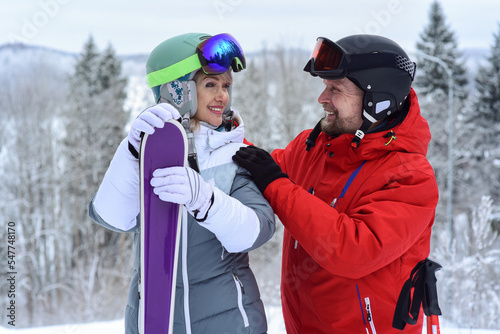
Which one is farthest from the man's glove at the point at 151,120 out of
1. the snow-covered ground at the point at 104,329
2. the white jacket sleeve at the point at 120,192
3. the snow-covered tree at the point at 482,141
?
the snow-covered tree at the point at 482,141

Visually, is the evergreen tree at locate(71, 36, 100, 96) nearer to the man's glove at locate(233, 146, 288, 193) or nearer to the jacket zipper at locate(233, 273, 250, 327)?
the man's glove at locate(233, 146, 288, 193)

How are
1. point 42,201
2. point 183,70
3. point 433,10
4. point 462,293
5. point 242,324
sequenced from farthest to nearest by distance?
point 433,10
point 42,201
point 462,293
point 183,70
point 242,324

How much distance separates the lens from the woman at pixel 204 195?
190 cm

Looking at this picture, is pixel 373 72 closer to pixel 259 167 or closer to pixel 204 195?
pixel 259 167

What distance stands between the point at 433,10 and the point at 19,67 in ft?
84.4

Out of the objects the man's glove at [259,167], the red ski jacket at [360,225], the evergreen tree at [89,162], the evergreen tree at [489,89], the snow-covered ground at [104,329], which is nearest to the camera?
the red ski jacket at [360,225]

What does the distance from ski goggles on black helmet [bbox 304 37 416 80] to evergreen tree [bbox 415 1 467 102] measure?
2774cm

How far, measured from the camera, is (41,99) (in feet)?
81.3

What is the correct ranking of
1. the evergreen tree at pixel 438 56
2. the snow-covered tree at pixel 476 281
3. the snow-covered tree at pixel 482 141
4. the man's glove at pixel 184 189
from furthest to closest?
1. the evergreen tree at pixel 438 56
2. the snow-covered tree at pixel 482 141
3. the snow-covered tree at pixel 476 281
4. the man's glove at pixel 184 189

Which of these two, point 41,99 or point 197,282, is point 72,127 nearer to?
point 41,99

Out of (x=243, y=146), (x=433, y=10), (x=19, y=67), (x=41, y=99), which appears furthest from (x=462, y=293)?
(x=433, y=10)

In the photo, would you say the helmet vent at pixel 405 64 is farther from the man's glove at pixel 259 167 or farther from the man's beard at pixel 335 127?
the man's glove at pixel 259 167

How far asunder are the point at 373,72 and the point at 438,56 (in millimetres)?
28791

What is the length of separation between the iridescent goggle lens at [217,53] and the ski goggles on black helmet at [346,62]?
0.49m
